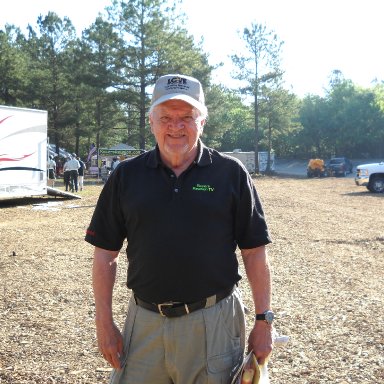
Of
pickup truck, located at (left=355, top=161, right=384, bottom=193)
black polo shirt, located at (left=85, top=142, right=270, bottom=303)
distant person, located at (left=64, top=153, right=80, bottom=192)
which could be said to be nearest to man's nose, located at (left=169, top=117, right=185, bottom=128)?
black polo shirt, located at (left=85, top=142, right=270, bottom=303)

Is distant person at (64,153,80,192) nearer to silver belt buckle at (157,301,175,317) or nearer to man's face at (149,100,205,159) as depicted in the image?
man's face at (149,100,205,159)

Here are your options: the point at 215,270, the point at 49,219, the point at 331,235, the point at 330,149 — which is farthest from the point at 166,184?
the point at 330,149

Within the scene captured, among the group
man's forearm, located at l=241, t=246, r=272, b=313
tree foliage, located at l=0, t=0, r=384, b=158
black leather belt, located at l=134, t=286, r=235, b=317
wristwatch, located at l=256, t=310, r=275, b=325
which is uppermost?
tree foliage, located at l=0, t=0, r=384, b=158

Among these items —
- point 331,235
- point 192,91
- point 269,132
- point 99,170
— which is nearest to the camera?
point 192,91

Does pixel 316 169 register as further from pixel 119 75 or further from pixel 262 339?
pixel 262 339

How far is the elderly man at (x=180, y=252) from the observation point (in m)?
2.60

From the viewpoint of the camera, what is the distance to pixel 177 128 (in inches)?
107

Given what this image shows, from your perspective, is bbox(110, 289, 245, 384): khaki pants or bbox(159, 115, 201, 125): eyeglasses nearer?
bbox(110, 289, 245, 384): khaki pants

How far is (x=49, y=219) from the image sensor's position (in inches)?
619

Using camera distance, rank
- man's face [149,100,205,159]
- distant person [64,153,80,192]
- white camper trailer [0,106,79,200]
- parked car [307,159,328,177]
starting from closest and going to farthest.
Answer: man's face [149,100,205,159]
white camper trailer [0,106,79,200]
distant person [64,153,80,192]
parked car [307,159,328,177]

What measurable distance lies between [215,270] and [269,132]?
5605 centimetres

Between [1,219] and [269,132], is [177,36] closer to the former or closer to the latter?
[269,132]

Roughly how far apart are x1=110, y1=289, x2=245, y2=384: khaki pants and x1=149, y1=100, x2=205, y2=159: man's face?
0.75 metres

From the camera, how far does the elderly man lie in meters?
2.60
